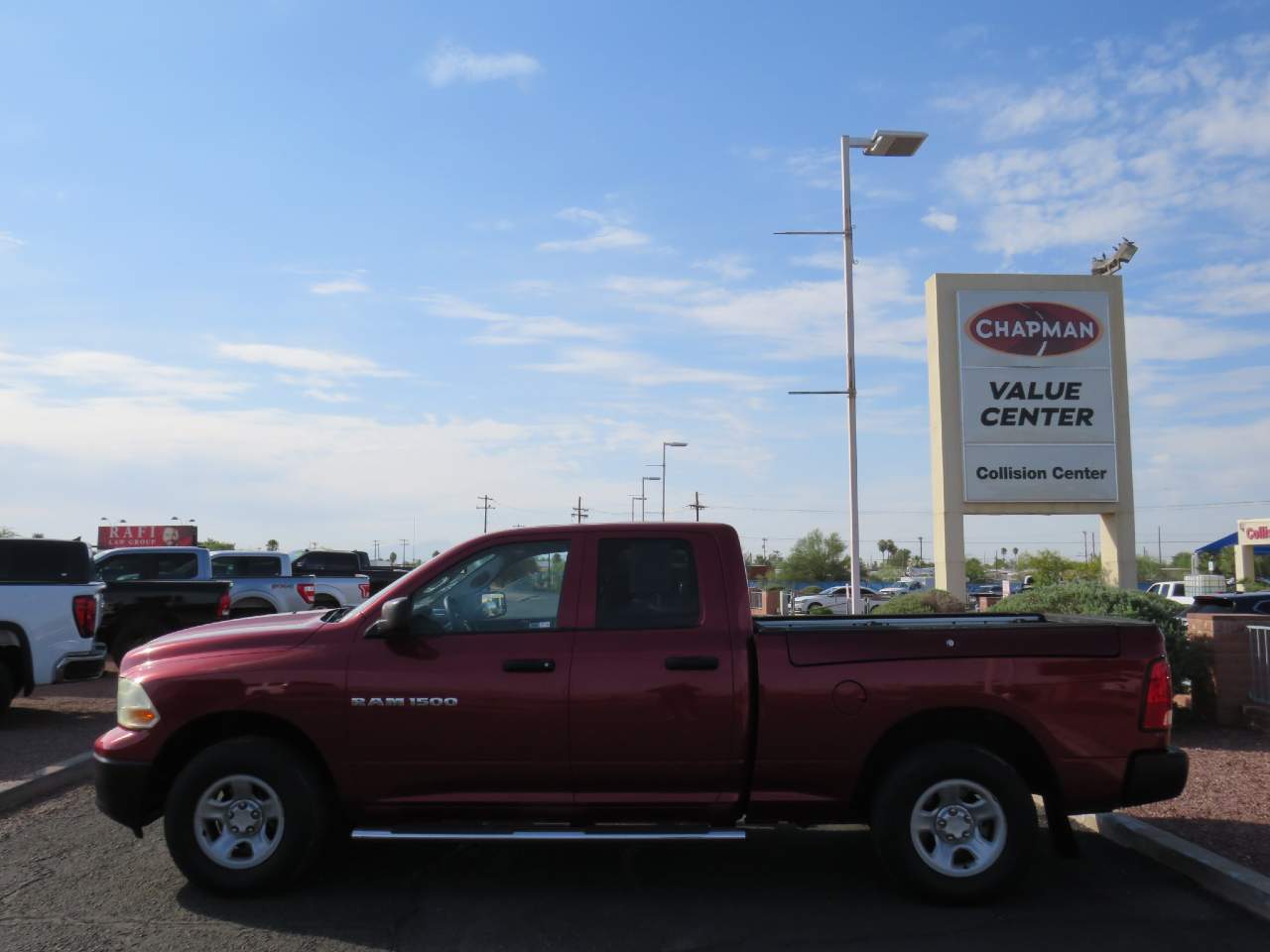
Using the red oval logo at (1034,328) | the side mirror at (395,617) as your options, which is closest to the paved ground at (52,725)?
the side mirror at (395,617)

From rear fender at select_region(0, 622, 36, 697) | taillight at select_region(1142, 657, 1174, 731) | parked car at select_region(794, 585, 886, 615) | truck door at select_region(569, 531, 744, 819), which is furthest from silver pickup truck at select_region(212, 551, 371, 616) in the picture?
parked car at select_region(794, 585, 886, 615)

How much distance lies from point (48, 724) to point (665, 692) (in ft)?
28.1

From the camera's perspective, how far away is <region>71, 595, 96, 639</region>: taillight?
36.6 feet

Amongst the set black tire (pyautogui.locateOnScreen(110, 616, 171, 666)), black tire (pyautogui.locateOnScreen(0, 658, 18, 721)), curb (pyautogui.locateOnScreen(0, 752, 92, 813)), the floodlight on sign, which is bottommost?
curb (pyautogui.locateOnScreen(0, 752, 92, 813))

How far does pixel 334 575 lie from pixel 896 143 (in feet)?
51.5

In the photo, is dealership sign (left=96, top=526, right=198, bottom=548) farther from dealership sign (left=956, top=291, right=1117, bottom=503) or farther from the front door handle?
the front door handle

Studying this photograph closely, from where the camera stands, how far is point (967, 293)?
22.7 metres

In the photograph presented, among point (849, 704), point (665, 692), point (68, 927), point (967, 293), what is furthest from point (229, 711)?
point (967, 293)

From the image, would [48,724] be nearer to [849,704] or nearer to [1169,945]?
[849,704]

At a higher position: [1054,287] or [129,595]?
[1054,287]

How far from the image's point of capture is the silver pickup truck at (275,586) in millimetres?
19578

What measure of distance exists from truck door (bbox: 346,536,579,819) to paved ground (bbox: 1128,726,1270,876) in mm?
3877

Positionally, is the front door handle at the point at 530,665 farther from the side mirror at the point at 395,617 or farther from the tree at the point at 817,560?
the tree at the point at 817,560

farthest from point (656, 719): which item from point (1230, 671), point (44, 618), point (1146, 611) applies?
point (44, 618)
